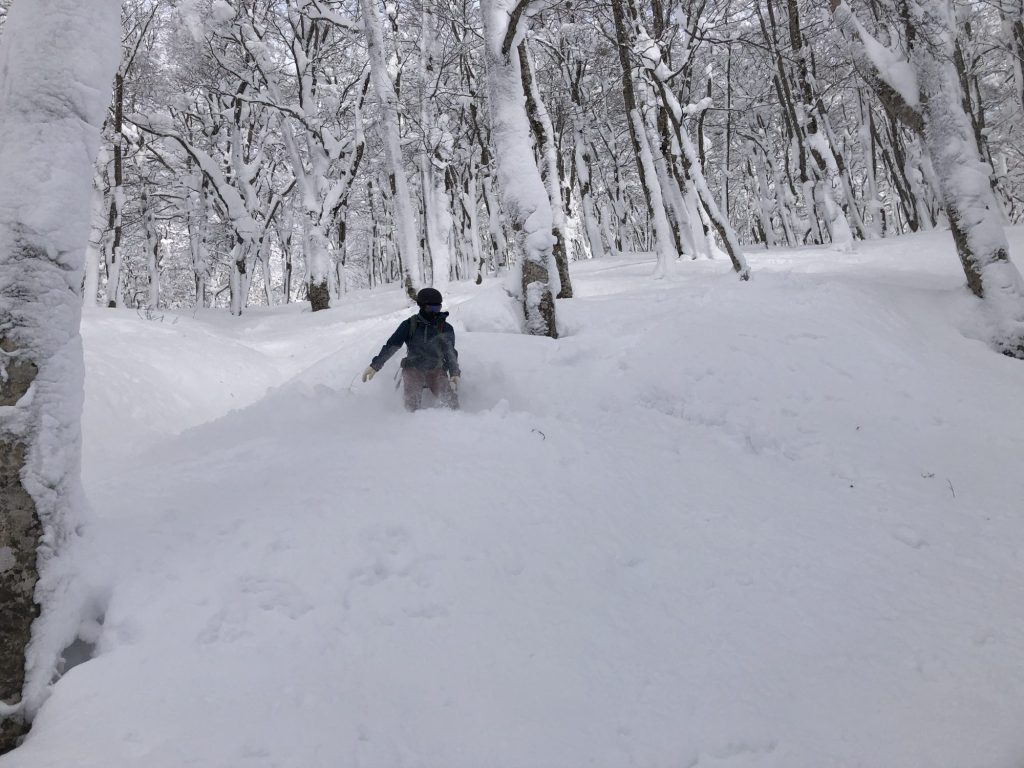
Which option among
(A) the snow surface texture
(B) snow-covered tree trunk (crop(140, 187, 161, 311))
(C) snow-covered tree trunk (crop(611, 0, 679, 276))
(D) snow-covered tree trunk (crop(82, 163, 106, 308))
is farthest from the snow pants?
(B) snow-covered tree trunk (crop(140, 187, 161, 311))

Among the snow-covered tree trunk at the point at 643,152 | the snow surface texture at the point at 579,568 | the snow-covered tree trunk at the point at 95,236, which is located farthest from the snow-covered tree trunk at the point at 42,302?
the snow-covered tree trunk at the point at 95,236

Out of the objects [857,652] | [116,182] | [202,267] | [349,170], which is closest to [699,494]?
[857,652]

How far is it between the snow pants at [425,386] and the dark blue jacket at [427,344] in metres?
0.06

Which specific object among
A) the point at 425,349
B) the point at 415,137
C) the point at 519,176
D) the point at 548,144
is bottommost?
the point at 425,349

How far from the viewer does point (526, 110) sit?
8.98 m

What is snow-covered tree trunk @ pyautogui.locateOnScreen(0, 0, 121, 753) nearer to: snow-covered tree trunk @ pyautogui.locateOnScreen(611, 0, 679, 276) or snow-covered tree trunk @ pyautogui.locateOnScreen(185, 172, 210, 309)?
snow-covered tree trunk @ pyautogui.locateOnScreen(611, 0, 679, 276)

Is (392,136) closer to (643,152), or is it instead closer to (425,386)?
(643,152)

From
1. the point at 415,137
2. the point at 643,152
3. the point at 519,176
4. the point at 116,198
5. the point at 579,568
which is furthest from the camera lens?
the point at 415,137

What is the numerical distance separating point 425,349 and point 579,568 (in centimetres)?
270

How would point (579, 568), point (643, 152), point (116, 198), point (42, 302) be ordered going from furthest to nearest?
point (116, 198) < point (643, 152) < point (579, 568) < point (42, 302)

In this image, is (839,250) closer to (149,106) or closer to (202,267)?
(149,106)

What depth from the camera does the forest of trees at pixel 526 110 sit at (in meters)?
6.72

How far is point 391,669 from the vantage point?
7.72 feet

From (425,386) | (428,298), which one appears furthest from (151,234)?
(425,386)
